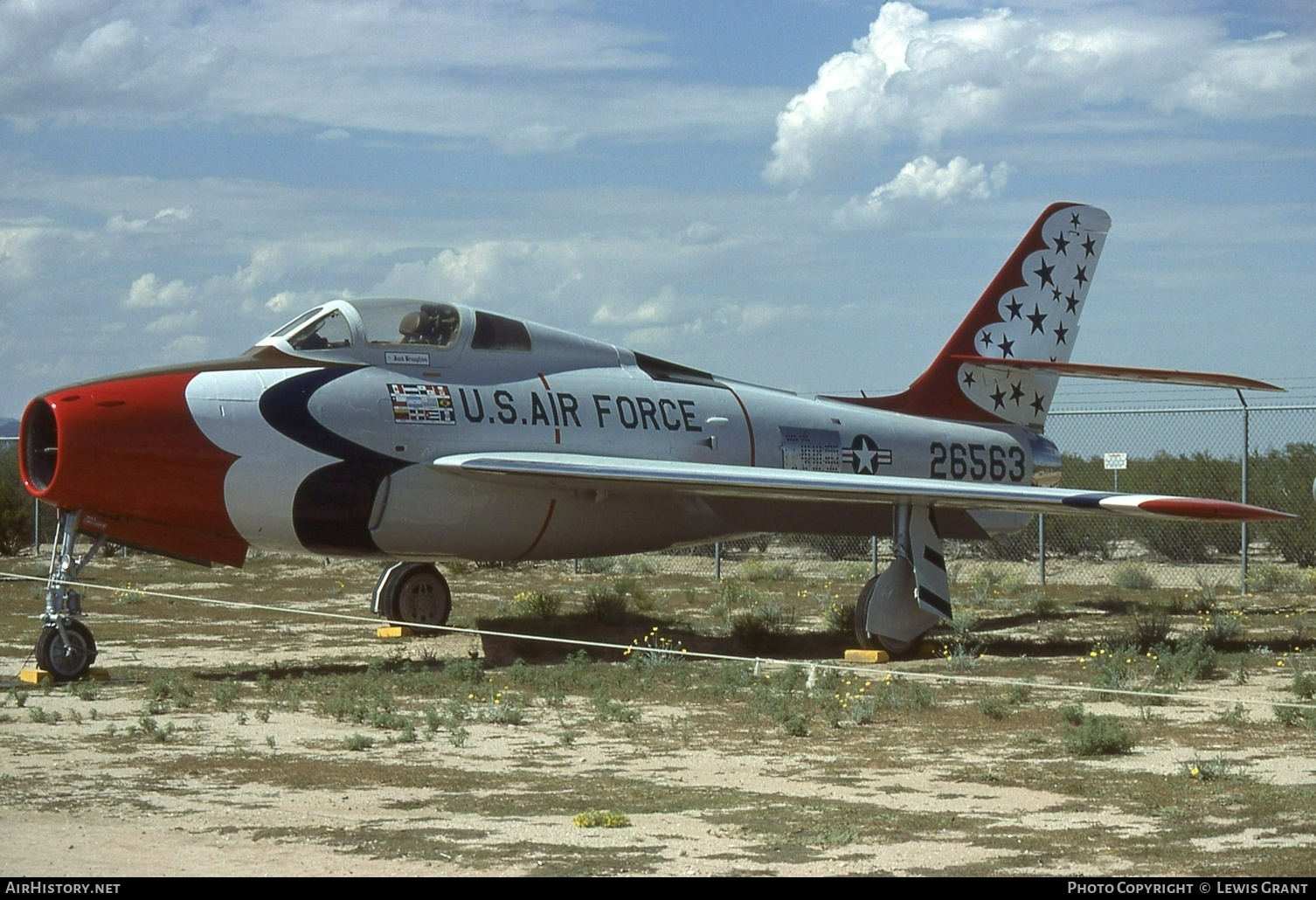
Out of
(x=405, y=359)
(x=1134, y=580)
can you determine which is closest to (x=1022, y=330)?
(x=1134, y=580)

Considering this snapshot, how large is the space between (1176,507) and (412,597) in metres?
8.31

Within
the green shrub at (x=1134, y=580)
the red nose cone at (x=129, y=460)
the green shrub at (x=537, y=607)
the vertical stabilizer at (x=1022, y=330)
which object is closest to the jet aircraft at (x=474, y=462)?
the red nose cone at (x=129, y=460)

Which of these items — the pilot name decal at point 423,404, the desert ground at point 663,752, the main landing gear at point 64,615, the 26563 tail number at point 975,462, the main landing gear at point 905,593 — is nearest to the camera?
the desert ground at point 663,752

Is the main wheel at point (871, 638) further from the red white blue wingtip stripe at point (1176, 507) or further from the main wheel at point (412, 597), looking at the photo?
the main wheel at point (412, 597)

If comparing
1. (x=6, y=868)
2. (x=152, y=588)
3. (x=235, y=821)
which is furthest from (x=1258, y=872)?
(x=152, y=588)

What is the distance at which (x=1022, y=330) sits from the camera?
741 inches

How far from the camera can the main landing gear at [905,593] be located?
557 inches

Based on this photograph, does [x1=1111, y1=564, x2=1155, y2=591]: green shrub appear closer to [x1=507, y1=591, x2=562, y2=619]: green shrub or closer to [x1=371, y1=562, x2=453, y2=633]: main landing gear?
[x1=507, y1=591, x2=562, y2=619]: green shrub

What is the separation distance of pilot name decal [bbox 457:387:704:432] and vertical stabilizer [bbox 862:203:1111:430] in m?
4.11

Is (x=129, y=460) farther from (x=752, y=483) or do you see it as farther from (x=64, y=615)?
(x=752, y=483)

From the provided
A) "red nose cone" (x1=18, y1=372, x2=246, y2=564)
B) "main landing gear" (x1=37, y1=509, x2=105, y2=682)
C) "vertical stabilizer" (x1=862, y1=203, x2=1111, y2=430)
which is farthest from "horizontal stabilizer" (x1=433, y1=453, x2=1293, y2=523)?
"vertical stabilizer" (x1=862, y1=203, x2=1111, y2=430)

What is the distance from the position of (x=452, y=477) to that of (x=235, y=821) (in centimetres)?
695

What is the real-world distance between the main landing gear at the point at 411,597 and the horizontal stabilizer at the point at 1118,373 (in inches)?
276

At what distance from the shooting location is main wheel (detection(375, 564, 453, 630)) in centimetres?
1647
